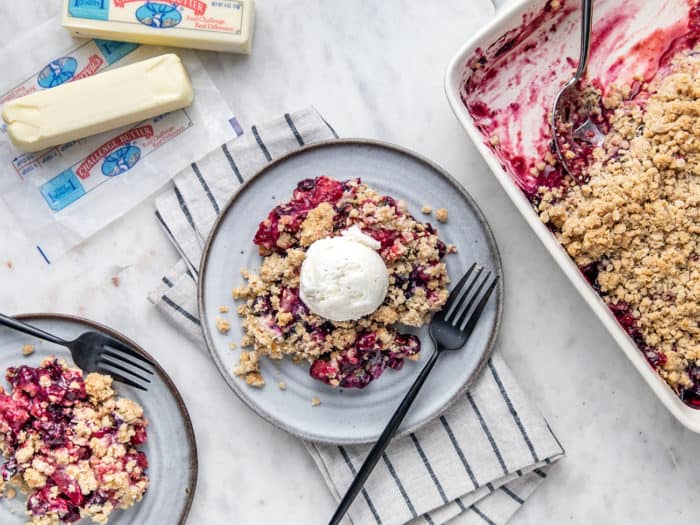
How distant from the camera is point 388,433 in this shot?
1535 mm

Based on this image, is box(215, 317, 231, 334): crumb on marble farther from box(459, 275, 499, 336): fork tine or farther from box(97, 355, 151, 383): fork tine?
box(459, 275, 499, 336): fork tine

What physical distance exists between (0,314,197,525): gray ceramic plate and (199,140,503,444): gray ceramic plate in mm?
157

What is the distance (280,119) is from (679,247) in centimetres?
84

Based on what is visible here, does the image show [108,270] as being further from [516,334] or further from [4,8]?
[516,334]

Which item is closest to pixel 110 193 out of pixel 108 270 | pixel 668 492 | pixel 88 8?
pixel 108 270

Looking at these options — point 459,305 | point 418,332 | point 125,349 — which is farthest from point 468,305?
point 125,349

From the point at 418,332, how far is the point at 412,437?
0.24 meters

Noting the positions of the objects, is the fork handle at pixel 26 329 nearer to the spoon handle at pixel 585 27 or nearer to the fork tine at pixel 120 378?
the fork tine at pixel 120 378

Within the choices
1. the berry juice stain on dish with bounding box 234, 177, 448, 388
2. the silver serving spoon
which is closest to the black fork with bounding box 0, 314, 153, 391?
the berry juice stain on dish with bounding box 234, 177, 448, 388

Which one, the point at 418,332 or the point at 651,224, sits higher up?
the point at 651,224

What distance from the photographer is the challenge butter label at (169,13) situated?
162 cm

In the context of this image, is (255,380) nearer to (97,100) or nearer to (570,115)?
(97,100)

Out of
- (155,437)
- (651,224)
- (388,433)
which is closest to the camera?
(651,224)

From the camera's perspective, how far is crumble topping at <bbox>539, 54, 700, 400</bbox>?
1.42 m
